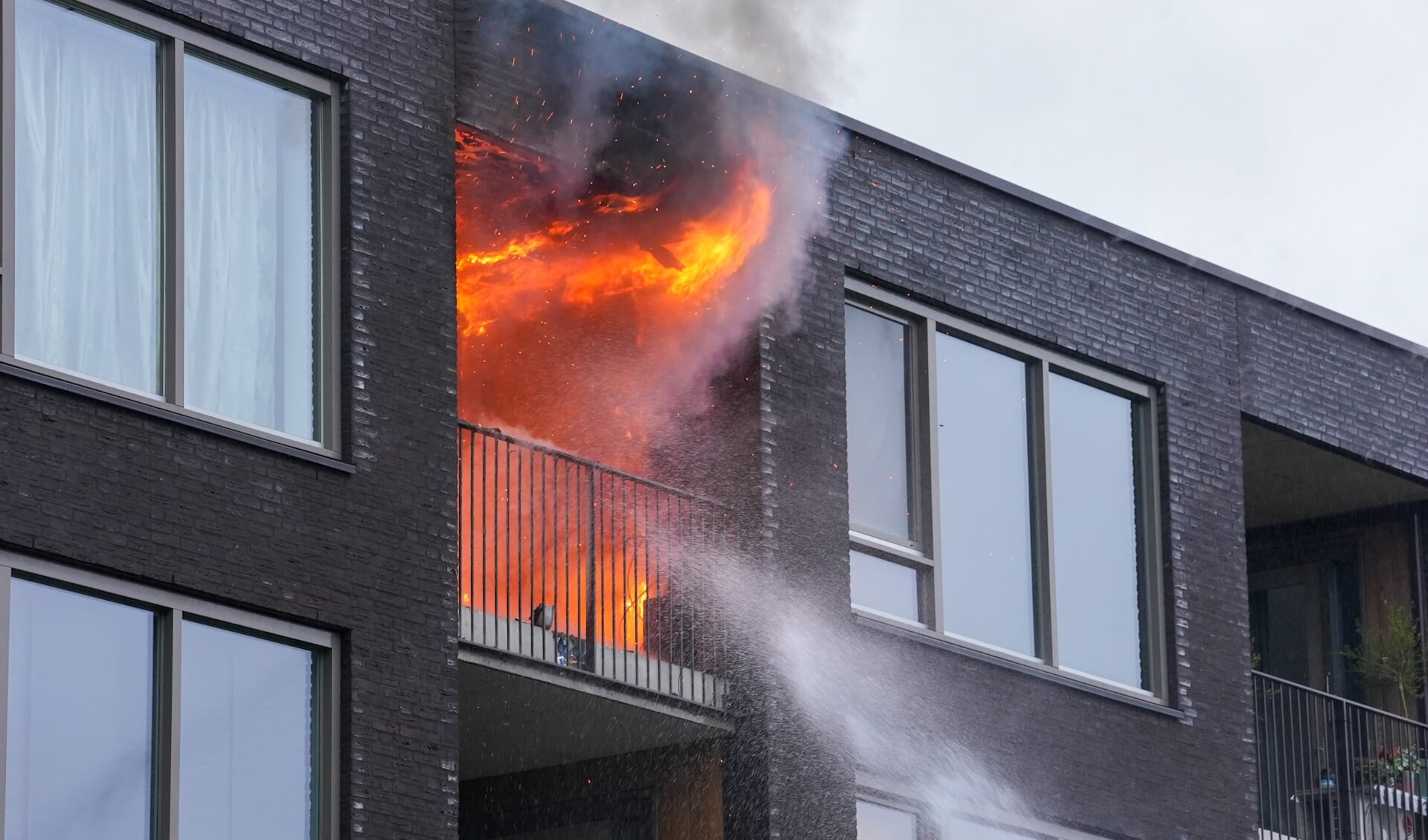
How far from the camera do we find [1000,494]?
17.4 meters

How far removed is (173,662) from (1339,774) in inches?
425

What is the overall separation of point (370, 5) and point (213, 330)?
2222 millimetres

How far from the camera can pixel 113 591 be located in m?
12.0

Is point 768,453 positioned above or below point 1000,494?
below

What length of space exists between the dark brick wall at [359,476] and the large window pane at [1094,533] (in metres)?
5.53

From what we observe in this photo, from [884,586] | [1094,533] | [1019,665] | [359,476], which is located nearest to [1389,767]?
[1094,533]

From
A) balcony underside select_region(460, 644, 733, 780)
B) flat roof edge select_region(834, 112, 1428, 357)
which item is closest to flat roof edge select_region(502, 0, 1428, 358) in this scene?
flat roof edge select_region(834, 112, 1428, 357)

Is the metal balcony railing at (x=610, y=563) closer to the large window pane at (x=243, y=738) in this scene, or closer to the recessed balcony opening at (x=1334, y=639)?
the large window pane at (x=243, y=738)

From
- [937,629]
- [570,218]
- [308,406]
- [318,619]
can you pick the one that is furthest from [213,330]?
[937,629]

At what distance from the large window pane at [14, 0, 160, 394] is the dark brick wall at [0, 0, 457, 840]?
15.4 inches

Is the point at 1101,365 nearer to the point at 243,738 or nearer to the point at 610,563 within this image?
the point at 610,563

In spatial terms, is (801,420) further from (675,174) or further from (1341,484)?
(1341,484)

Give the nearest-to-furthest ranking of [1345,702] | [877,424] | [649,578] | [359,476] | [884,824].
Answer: [359,476], [884,824], [649,578], [877,424], [1345,702]

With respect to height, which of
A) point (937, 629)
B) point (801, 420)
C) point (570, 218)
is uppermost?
point (570, 218)
